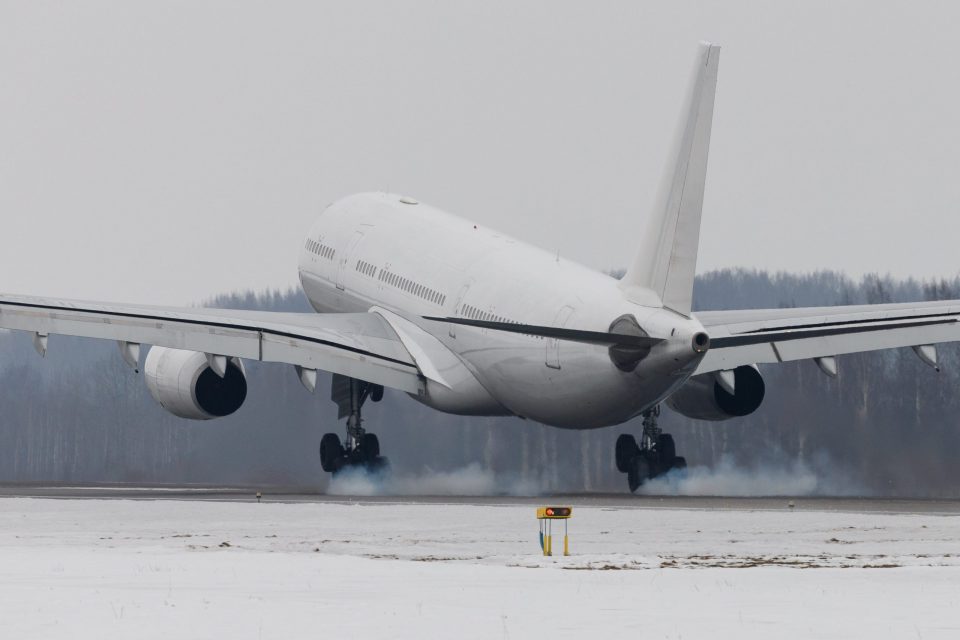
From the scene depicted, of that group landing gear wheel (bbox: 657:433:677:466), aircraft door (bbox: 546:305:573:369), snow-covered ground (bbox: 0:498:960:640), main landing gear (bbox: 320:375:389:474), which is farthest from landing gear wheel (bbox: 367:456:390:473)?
snow-covered ground (bbox: 0:498:960:640)

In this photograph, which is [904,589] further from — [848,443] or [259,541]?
[848,443]

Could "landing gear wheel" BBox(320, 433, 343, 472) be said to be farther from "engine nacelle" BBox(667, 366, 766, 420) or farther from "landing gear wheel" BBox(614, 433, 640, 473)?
"engine nacelle" BBox(667, 366, 766, 420)

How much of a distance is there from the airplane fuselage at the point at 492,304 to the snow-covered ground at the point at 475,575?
159 inches

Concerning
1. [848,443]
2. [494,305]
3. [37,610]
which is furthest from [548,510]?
[848,443]

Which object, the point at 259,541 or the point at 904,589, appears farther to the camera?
the point at 259,541

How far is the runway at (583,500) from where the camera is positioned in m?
34.0

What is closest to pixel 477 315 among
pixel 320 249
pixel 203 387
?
pixel 203 387

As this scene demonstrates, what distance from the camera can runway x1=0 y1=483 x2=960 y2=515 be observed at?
112 ft

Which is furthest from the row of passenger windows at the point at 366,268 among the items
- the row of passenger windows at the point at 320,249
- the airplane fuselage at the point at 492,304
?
the row of passenger windows at the point at 320,249

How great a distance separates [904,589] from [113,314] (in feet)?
77.6

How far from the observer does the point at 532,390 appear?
125 feet

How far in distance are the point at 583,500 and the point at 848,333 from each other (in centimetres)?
690

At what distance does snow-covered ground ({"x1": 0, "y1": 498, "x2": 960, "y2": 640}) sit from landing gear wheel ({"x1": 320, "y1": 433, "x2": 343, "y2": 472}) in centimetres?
1244

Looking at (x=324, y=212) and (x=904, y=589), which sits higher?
(x=324, y=212)
